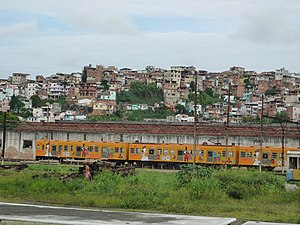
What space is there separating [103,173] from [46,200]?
498 cm

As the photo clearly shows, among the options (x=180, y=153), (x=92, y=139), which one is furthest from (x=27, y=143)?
(x=180, y=153)

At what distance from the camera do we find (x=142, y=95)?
11888 centimetres

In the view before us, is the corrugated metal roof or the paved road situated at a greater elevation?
the corrugated metal roof

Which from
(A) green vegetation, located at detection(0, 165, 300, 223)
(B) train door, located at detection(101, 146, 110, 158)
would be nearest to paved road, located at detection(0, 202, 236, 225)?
(A) green vegetation, located at detection(0, 165, 300, 223)

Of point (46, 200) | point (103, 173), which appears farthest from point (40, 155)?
point (46, 200)

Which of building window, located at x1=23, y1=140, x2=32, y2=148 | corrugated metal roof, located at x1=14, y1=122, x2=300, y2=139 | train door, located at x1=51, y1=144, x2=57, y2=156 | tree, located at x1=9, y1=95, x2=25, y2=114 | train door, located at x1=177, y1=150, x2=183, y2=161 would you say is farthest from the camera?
tree, located at x1=9, y1=95, x2=25, y2=114

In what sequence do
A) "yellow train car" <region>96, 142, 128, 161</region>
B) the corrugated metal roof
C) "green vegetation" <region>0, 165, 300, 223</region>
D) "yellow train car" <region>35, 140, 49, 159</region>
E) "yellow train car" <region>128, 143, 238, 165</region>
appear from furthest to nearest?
"yellow train car" <region>35, 140, 49, 159</region>
the corrugated metal roof
"yellow train car" <region>96, 142, 128, 161</region>
"yellow train car" <region>128, 143, 238, 165</region>
"green vegetation" <region>0, 165, 300, 223</region>

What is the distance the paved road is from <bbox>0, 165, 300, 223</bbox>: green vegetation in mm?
2241

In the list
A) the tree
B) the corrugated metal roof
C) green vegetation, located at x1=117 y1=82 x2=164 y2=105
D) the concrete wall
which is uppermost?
green vegetation, located at x1=117 y1=82 x2=164 y2=105

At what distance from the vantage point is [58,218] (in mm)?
12031

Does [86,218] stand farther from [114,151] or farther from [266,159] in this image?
[114,151]

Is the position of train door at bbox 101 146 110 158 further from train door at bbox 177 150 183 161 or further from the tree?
the tree

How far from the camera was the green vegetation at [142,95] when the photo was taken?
115875 mm

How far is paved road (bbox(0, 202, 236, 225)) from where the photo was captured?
11492 millimetres
